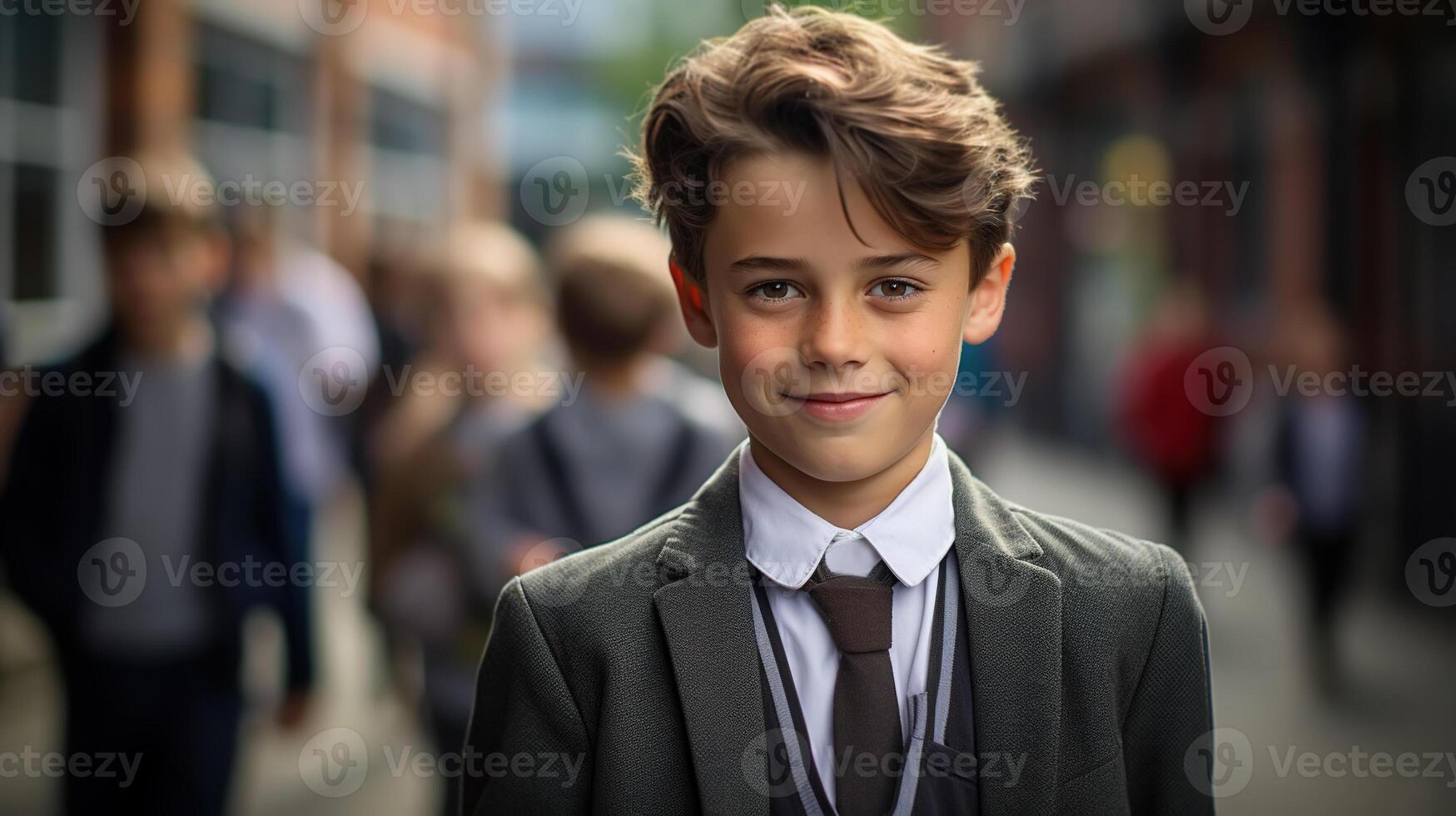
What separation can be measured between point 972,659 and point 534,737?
61 centimetres

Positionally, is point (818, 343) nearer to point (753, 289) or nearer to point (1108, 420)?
point (753, 289)

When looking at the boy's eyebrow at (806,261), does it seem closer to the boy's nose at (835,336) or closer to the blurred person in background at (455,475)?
the boy's nose at (835,336)

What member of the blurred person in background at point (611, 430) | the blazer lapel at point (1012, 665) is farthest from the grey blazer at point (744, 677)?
the blurred person in background at point (611, 430)

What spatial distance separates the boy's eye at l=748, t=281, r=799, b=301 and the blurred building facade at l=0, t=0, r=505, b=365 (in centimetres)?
880

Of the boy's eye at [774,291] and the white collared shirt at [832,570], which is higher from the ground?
the boy's eye at [774,291]

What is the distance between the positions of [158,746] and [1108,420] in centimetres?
1507

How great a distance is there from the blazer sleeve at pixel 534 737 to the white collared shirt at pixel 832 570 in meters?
0.31

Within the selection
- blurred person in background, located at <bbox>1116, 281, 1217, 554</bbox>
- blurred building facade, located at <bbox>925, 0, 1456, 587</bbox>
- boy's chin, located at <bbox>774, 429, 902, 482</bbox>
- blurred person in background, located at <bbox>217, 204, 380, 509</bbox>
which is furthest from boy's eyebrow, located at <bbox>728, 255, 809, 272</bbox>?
blurred building facade, located at <bbox>925, 0, 1456, 587</bbox>

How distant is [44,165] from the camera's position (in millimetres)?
9984

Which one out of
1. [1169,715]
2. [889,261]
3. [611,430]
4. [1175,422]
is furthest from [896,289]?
[1175,422]

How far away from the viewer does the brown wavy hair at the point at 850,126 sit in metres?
1.64

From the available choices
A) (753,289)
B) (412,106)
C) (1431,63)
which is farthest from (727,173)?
(412,106)

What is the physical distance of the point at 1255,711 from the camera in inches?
265

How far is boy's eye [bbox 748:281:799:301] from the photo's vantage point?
1.69 metres
